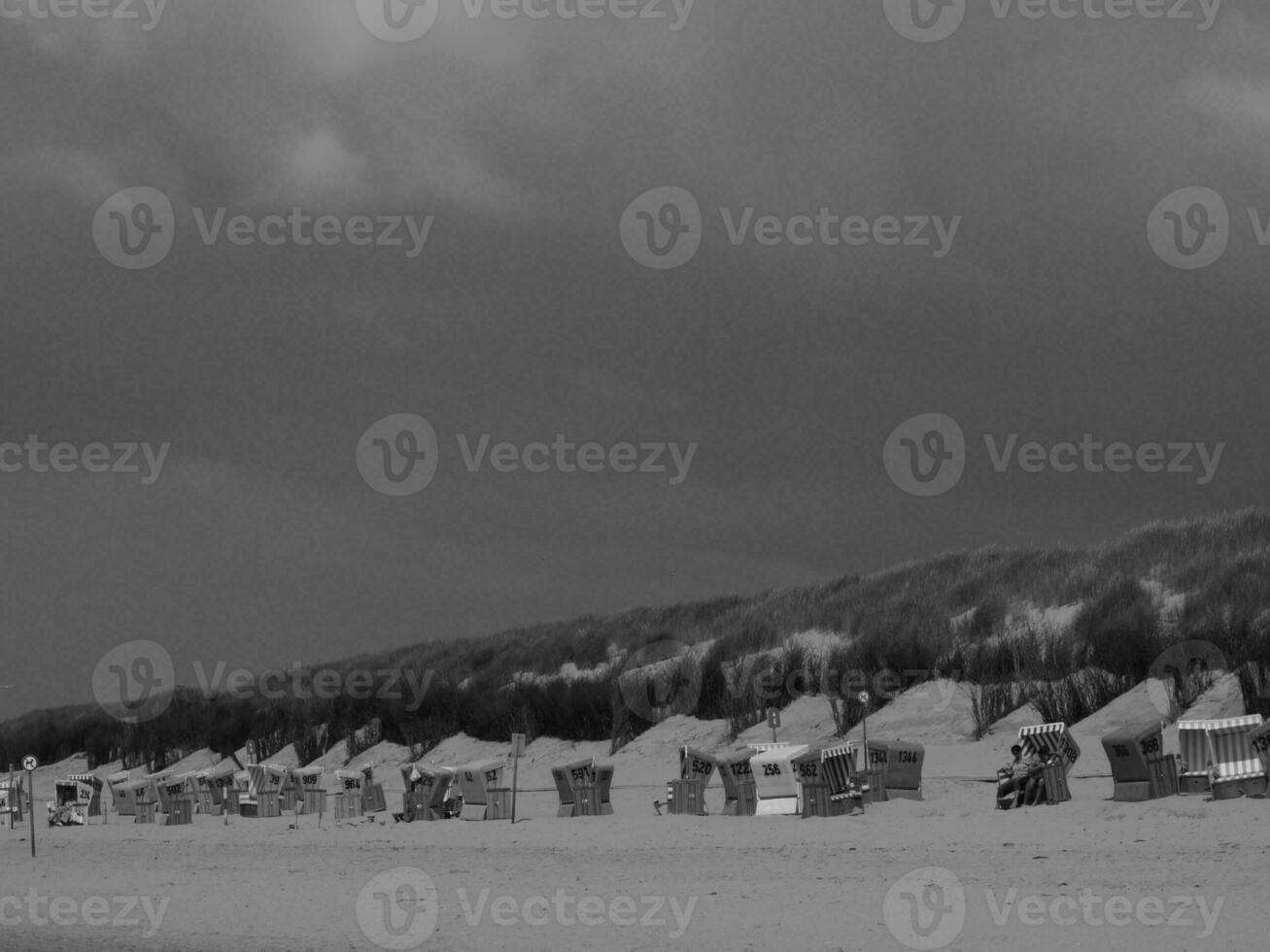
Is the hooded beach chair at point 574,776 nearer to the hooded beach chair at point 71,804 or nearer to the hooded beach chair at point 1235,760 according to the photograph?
the hooded beach chair at point 1235,760

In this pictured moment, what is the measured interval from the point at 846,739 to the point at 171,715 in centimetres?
3246

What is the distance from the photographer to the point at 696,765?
22984 mm

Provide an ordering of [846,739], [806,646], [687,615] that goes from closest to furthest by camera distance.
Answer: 1. [846,739]
2. [806,646]
3. [687,615]

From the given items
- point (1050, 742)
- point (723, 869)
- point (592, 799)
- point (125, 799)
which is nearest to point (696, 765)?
point (592, 799)

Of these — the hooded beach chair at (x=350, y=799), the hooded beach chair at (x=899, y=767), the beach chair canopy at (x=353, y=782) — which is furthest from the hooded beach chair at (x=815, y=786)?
the beach chair canopy at (x=353, y=782)

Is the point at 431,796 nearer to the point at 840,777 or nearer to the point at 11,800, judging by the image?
the point at 840,777

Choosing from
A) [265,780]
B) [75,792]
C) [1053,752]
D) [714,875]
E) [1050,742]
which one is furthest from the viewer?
[75,792]

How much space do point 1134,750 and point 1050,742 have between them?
1522 millimetres

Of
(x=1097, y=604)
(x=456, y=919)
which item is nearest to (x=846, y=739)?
(x=1097, y=604)

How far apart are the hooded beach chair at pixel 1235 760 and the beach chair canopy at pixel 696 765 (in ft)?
24.8

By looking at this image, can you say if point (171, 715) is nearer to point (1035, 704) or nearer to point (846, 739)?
point (846, 739)

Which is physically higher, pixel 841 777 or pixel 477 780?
pixel 477 780

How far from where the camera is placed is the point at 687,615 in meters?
47.2

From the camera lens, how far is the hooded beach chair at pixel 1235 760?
17.3m
